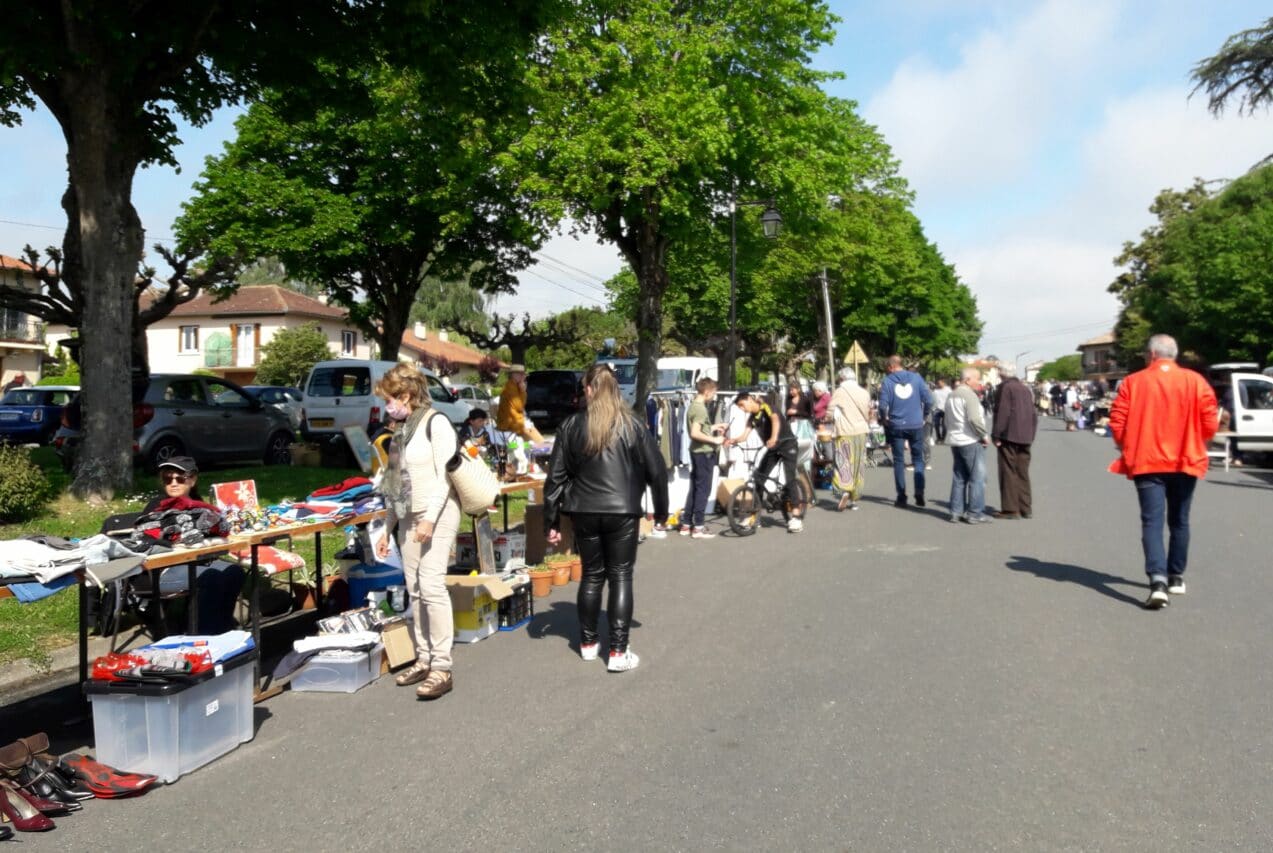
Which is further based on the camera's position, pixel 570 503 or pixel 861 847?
pixel 570 503

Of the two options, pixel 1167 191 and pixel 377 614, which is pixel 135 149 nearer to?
pixel 377 614

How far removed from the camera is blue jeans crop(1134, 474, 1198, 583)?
750cm

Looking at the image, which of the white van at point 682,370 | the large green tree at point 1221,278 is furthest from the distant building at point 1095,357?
the white van at point 682,370

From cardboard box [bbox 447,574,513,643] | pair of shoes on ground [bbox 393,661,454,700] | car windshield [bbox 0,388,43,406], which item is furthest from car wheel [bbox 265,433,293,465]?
pair of shoes on ground [bbox 393,661,454,700]

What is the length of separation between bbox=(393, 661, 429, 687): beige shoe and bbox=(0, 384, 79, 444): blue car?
22079 mm

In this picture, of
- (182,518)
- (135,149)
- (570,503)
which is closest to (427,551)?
(570,503)

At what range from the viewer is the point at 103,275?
12461 millimetres

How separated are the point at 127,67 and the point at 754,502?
29.1ft

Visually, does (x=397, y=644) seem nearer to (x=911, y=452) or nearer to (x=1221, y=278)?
(x=911, y=452)

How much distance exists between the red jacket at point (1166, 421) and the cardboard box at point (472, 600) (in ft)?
15.5

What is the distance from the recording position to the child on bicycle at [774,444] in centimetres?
1214

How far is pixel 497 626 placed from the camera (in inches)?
296

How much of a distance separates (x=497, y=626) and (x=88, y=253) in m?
8.28

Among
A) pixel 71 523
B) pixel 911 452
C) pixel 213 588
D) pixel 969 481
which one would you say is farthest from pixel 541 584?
pixel 911 452
